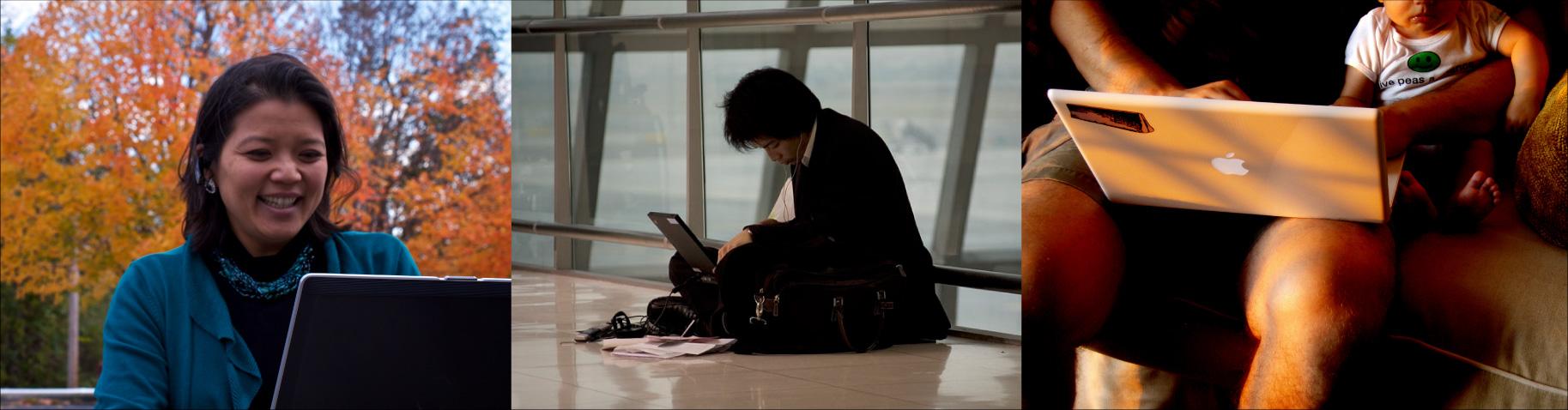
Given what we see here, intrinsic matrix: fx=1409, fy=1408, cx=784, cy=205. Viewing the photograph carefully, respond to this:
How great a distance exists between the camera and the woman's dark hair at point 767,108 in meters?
3.43

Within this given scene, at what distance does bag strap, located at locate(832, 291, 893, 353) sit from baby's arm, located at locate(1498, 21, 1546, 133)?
5.33ft

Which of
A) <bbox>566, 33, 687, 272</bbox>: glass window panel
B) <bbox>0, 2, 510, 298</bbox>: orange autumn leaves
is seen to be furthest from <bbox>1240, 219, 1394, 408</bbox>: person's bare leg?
<bbox>0, 2, 510, 298</bbox>: orange autumn leaves

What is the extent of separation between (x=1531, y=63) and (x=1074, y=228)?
1.19 metres

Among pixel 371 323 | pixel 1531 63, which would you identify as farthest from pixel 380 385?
pixel 1531 63

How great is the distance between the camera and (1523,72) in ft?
11.5

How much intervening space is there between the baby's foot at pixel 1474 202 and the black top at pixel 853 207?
135 centimetres

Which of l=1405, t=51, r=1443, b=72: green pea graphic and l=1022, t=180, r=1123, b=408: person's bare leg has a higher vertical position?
l=1405, t=51, r=1443, b=72: green pea graphic

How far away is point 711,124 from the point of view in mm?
3498

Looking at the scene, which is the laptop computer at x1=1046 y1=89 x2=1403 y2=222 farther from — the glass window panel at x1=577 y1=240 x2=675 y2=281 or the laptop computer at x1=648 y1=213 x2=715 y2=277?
the glass window panel at x1=577 y1=240 x2=675 y2=281

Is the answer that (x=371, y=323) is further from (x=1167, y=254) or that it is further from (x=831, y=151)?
(x=1167, y=254)

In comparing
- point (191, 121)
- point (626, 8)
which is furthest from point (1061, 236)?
point (191, 121)

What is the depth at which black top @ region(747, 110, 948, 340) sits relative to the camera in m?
3.41

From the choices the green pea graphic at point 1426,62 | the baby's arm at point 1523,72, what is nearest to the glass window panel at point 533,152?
the green pea graphic at point 1426,62

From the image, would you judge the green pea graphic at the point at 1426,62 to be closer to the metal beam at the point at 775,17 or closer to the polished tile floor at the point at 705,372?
the metal beam at the point at 775,17
